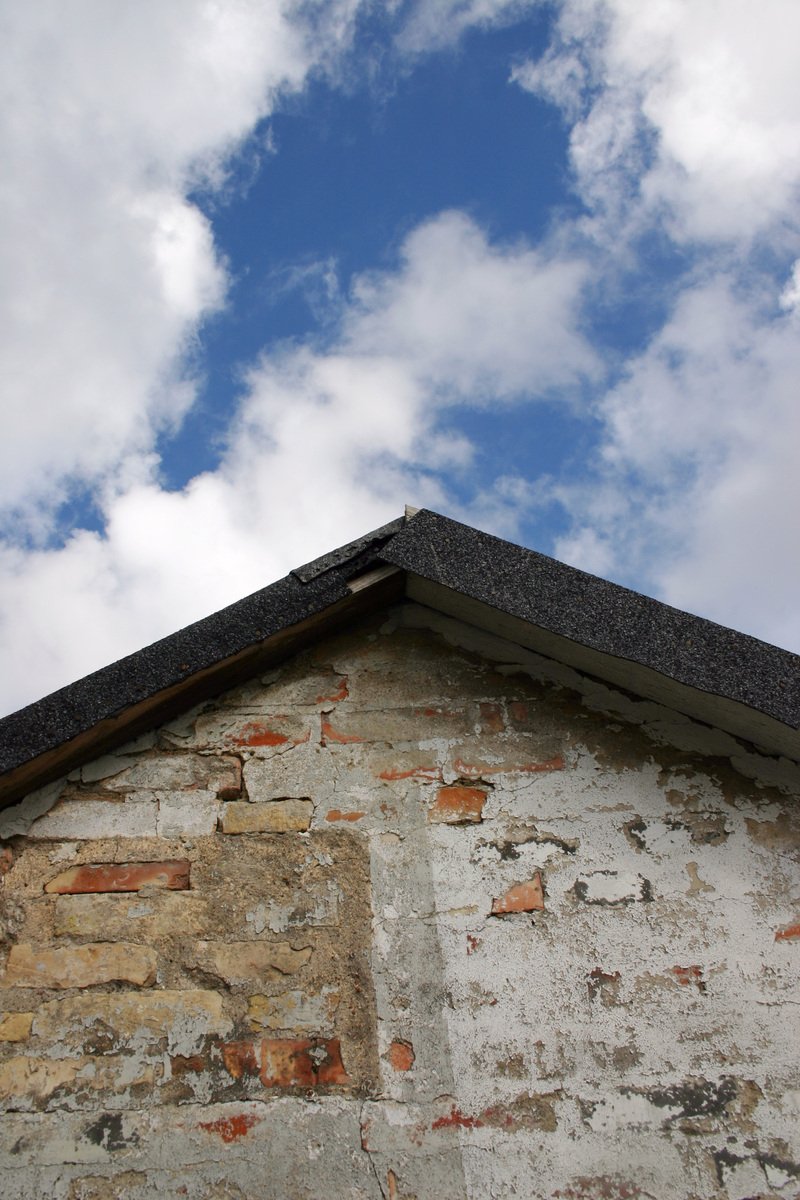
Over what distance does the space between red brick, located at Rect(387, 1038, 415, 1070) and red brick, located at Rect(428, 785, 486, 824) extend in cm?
63

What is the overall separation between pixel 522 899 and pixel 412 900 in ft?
1.07

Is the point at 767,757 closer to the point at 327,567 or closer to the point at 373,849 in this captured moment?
the point at 373,849

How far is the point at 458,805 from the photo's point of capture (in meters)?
A: 2.67

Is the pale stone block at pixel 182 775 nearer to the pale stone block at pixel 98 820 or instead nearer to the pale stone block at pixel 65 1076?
the pale stone block at pixel 98 820

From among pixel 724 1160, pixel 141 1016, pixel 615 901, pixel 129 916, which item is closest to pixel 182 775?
pixel 129 916

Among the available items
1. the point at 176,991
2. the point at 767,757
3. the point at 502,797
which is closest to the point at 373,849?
the point at 502,797

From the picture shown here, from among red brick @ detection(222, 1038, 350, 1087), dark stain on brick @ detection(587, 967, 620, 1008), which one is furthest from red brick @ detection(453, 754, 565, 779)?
red brick @ detection(222, 1038, 350, 1087)

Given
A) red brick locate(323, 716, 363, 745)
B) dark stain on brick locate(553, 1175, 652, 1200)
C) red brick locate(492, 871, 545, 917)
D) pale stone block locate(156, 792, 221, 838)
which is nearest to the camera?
dark stain on brick locate(553, 1175, 652, 1200)

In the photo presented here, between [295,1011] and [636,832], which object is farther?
[636,832]

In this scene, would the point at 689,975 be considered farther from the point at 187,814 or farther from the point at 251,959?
the point at 187,814

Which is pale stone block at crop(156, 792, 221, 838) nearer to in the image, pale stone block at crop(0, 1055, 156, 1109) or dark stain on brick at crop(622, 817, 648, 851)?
pale stone block at crop(0, 1055, 156, 1109)

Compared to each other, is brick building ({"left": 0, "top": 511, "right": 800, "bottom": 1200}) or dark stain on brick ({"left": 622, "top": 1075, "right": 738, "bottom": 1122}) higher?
brick building ({"left": 0, "top": 511, "right": 800, "bottom": 1200})

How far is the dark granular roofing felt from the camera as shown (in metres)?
2.51

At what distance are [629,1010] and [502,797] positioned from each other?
2.25 feet
